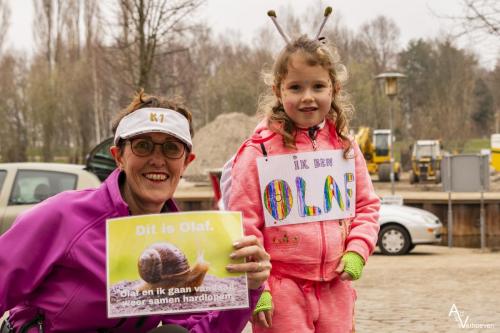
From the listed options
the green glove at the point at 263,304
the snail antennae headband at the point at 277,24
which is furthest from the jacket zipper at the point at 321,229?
the snail antennae headband at the point at 277,24

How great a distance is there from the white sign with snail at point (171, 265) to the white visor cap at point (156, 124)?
1.08 ft

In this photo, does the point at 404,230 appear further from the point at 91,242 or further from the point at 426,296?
the point at 91,242

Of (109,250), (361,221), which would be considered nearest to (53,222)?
(109,250)

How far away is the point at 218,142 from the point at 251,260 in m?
45.5

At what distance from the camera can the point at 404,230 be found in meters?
17.6

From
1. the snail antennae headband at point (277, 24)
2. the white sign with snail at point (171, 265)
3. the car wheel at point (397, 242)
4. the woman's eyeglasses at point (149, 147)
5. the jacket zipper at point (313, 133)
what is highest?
the snail antennae headband at point (277, 24)

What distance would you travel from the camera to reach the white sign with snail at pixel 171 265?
2611 mm

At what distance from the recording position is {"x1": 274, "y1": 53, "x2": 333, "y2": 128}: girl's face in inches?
147

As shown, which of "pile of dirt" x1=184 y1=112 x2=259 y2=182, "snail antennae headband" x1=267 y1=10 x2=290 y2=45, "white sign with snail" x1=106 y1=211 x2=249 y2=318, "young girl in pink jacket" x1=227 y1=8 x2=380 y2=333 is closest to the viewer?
"white sign with snail" x1=106 y1=211 x2=249 y2=318

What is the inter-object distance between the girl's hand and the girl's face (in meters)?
0.76

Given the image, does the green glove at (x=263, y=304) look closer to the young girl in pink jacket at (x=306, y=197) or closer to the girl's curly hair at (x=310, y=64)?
the young girl in pink jacket at (x=306, y=197)

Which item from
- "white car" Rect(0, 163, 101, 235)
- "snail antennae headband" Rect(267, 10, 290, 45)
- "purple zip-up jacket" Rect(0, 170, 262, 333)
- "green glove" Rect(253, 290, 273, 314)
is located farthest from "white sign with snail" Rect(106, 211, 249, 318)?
"white car" Rect(0, 163, 101, 235)

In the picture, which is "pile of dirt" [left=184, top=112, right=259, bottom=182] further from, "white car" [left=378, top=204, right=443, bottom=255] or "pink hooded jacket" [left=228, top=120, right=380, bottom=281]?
"pink hooded jacket" [left=228, top=120, right=380, bottom=281]

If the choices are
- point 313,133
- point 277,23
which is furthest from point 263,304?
point 277,23
